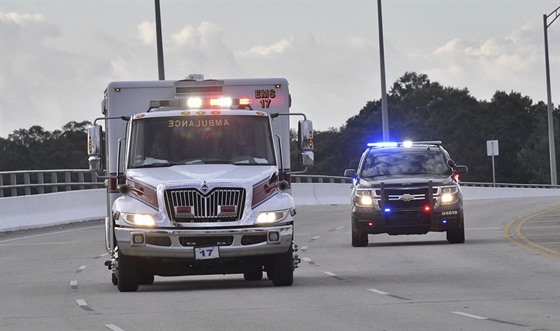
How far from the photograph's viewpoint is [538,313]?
56.1 feet

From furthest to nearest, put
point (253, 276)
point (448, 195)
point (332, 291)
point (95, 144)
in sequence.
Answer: point (448, 195), point (253, 276), point (95, 144), point (332, 291)

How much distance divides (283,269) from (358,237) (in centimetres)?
901

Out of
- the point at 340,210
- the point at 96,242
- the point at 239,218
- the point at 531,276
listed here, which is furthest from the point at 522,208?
the point at 239,218

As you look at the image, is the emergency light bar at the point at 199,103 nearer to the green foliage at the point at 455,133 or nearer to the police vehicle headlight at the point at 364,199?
the police vehicle headlight at the point at 364,199

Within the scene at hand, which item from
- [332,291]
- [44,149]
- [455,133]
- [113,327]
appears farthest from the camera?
[455,133]

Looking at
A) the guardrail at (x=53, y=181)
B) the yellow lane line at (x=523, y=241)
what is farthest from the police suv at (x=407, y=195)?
the guardrail at (x=53, y=181)

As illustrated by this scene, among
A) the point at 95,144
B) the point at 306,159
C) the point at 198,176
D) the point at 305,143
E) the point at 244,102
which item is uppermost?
the point at 244,102

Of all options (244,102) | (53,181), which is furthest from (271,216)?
(53,181)

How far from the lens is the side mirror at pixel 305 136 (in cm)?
2102

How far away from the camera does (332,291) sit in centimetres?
2052

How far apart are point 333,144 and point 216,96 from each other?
16212 cm

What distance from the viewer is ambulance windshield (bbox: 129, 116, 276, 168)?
2086 cm

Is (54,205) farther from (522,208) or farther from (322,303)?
(322,303)

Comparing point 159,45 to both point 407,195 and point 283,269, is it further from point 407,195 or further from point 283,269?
point 283,269
